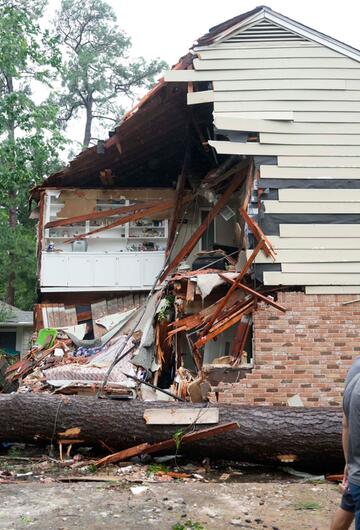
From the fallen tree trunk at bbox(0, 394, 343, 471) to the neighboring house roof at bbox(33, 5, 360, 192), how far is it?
588cm

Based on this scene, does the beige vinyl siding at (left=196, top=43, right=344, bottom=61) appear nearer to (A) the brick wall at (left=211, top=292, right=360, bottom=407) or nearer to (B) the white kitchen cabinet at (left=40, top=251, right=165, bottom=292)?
(A) the brick wall at (left=211, top=292, right=360, bottom=407)

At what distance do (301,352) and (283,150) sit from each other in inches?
136

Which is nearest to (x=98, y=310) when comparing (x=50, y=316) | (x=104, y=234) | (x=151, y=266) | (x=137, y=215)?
(x=50, y=316)

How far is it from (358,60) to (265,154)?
7.94ft

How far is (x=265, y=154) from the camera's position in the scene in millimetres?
9789

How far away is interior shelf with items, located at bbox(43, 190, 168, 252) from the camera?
13.3 metres

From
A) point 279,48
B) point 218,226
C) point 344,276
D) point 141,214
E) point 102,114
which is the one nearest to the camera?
point 344,276

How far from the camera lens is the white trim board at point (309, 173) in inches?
382

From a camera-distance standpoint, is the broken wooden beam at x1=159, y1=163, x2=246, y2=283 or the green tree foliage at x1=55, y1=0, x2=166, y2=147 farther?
the green tree foliage at x1=55, y1=0, x2=166, y2=147

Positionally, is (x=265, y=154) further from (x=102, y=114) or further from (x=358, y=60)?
(x=102, y=114)

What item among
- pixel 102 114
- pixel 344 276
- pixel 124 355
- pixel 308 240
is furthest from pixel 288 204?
pixel 102 114

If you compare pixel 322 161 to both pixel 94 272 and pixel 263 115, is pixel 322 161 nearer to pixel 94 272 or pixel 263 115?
pixel 263 115

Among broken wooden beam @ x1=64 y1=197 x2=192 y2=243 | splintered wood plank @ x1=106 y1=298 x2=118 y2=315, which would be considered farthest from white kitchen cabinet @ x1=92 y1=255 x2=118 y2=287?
broken wooden beam @ x1=64 y1=197 x2=192 y2=243

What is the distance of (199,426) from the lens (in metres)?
7.38
